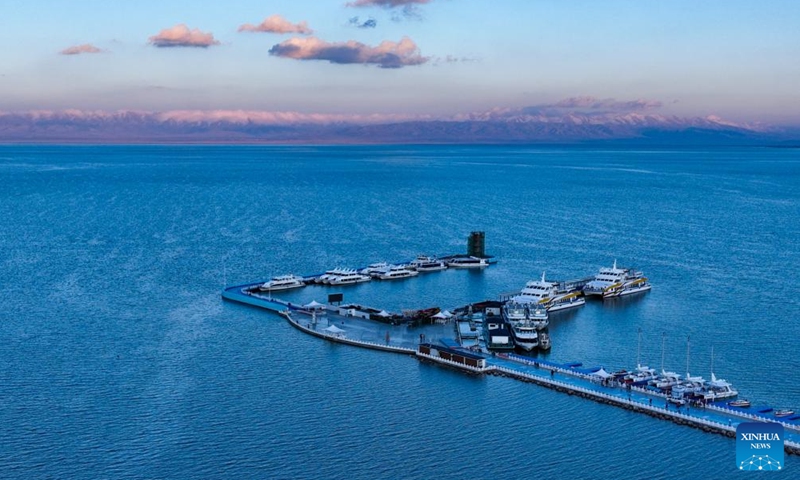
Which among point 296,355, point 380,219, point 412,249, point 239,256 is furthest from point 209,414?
point 380,219

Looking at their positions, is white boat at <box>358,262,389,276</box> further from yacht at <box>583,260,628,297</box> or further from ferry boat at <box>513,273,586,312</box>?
yacht at <box>583,260,628,297</box>

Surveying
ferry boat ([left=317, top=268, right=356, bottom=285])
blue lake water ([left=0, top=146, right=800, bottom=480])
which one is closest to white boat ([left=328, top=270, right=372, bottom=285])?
ferry boat ([left=317, top=268, right=356, bottom=285])

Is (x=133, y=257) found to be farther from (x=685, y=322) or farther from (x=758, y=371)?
(x=758, y=371)

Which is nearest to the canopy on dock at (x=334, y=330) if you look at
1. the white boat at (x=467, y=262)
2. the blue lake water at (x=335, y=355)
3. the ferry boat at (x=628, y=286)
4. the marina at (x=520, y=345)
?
the marina at (x=520, y=345)

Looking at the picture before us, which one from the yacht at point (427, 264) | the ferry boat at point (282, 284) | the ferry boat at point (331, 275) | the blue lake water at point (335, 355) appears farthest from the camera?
the yacht at point (427, 264)

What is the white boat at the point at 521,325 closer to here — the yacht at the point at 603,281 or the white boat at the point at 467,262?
the yacht at the point at 603,281

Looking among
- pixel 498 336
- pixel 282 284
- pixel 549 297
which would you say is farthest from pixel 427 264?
pixel 498 336
